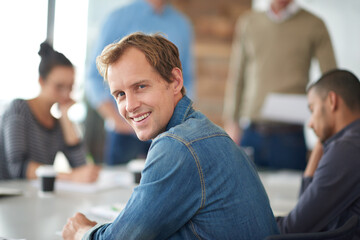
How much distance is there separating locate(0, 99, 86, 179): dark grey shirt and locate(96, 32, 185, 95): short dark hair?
4.17 feet

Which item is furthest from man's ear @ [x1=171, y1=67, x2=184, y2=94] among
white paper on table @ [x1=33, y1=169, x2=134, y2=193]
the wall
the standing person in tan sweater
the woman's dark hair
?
the wall

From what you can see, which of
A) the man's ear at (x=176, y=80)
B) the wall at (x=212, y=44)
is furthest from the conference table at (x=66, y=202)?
the wall at (x=212, y=44)

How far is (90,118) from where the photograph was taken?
497cm

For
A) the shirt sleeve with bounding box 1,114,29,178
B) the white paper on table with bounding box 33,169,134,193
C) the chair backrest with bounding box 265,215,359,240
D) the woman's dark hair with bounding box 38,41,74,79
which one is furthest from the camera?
the woman's dark hair with bounding box 38,41,74,79

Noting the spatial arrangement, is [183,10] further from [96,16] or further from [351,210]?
[351,210]

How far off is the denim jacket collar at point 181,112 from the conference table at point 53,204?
0.43 metres

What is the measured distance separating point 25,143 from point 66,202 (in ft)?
2.74

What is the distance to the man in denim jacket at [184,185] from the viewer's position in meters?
0.85

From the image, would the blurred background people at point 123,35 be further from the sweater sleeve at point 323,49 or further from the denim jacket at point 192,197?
the denim jacket at point 192,197

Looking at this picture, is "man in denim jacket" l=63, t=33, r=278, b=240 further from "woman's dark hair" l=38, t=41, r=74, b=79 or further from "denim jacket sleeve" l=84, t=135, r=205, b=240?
"woman's dark hair" l=38, t=41, r=74, b=79

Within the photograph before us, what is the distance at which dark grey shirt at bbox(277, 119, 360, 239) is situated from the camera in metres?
1.22

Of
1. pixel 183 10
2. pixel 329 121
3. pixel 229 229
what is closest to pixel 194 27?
pixel 183 10

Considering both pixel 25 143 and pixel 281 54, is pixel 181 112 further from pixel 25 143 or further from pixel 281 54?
pixel 281 54

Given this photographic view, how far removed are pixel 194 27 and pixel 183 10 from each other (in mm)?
241
